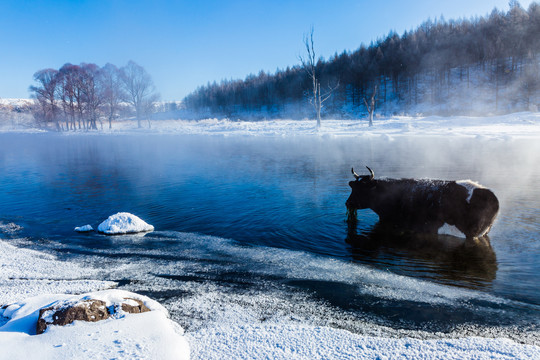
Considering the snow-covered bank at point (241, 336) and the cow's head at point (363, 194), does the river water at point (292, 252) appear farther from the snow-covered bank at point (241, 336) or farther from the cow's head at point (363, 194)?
the cow's head at point (363, 194)

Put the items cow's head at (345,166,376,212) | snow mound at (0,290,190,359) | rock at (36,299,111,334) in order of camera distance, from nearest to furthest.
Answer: snow mound at (0,290,190,359), rock at (36,299,111,334), cow's head at (345,166,376,212)

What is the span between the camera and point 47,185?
14.3 metres

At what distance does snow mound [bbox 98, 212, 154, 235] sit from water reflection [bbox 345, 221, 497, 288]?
4.83 meters

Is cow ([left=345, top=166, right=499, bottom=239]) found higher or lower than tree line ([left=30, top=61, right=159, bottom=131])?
lower

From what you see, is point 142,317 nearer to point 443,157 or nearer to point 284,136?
point 443,157

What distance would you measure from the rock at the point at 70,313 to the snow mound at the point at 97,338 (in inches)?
3.2

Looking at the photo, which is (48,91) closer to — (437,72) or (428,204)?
(428,204)

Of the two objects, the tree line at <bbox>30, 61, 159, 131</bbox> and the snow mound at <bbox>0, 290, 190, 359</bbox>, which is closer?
Answer: the snow mound at <bbox>0, 290, 190, 359</bbox>

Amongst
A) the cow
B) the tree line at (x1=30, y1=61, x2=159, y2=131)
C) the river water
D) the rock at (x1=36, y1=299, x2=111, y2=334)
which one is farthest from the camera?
the tree line at (x1=30, y1=61, x2=159, y2=131)

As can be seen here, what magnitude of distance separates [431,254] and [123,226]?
6.76 metres

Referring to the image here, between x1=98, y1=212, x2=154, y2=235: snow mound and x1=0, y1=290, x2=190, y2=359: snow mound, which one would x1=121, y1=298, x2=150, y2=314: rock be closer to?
x1=0, y1=290, x2=190, y2=359: snow mound

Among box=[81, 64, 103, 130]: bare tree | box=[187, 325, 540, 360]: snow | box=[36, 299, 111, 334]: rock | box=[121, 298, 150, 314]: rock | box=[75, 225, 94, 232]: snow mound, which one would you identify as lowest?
box=[187, 325, 540, 360]: snow

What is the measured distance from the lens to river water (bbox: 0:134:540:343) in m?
4.50

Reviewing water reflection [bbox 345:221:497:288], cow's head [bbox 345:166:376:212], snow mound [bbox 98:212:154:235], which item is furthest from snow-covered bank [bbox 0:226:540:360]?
cow's head [bbox 345:166:376:212]
